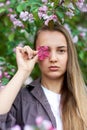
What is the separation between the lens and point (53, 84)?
10.4ft

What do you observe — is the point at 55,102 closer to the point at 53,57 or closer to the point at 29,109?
the point at 29,109

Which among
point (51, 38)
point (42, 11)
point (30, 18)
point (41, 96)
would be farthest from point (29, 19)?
point (41, 96)

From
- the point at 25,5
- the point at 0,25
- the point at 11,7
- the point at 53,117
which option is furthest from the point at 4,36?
the point at 53,117

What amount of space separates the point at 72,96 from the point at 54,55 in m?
0.32

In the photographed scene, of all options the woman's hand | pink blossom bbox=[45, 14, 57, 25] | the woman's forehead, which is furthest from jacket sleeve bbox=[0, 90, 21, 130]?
pink blossom bbox=[45, 14, 57, 25]

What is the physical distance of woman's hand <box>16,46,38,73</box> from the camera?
2.96 m

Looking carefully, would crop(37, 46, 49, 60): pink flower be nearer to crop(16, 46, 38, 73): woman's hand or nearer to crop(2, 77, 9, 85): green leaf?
crop(16, 46, 38, 73): woman's hand

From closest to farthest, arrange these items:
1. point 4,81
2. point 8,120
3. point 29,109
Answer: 1. point 8,120
2. point 29,109
3. point 4,81

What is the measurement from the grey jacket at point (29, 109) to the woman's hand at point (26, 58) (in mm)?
194

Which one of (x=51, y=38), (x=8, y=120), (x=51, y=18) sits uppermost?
(x=51, y=18)

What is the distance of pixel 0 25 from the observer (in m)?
4.55

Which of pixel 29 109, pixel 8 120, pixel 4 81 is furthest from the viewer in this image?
pixel 4 81

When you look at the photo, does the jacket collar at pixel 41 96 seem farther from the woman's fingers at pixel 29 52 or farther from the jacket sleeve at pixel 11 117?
the woman's fingers at pixel 29 52

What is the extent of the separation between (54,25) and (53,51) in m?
0.26
